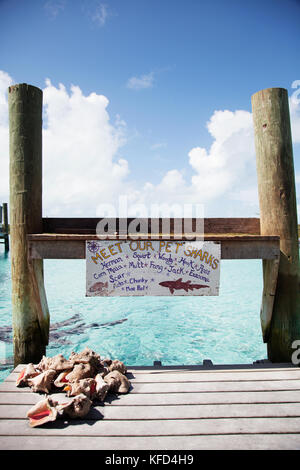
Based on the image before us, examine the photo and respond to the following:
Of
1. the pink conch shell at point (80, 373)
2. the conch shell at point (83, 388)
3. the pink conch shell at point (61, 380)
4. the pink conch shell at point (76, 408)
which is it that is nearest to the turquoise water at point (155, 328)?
the pink conch shell at point (61, 380)

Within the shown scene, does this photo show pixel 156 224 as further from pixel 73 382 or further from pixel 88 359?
pixel 73 382

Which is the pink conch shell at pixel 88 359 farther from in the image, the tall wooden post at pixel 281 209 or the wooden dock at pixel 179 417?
the tall wooden post at pixel 281 209

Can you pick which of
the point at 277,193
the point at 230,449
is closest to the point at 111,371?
the point at 230,449

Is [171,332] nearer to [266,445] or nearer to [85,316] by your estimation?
[85,316]

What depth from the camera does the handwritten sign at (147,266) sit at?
3.36m

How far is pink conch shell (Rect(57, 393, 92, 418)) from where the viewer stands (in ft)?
7.33

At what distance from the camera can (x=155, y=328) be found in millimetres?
8461

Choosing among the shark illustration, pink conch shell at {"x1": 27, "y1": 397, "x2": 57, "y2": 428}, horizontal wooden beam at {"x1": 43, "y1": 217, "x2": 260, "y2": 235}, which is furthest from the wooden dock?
horizontal wooden beam at {"x1": 43, "y1": 217, "x2": 260, "y2": 235}

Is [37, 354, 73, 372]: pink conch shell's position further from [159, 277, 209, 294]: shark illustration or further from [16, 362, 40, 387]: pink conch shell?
[159, 277, 209, 294]: shark illustration

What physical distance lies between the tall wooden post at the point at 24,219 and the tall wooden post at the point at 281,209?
293cm

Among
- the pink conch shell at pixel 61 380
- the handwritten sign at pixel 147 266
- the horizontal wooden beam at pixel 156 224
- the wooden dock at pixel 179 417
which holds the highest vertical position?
the horizontal wooden beam at pixel 156 224

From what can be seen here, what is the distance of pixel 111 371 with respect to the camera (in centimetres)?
295

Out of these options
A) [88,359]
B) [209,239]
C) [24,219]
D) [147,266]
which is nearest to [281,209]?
[209,239]
